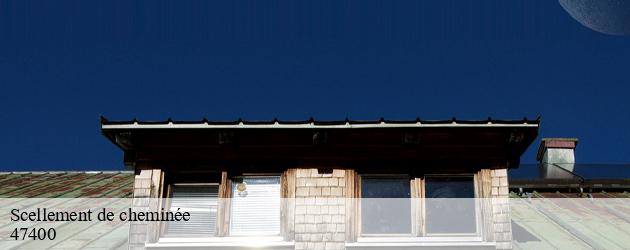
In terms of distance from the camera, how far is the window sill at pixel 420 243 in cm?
1001

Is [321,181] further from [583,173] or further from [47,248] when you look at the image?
[583,173]

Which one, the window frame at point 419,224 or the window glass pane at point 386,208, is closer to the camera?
the window frame at point 419,224

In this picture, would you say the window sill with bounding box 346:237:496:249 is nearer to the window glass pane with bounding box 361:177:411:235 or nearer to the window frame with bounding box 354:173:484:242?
the window frame with bounding box 354:173:484:242

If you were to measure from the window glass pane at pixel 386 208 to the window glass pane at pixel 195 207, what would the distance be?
2743 millimetres

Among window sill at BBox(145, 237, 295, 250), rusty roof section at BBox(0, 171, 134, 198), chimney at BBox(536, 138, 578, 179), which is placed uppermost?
chimney at BBox(536, 138, 578, 179)

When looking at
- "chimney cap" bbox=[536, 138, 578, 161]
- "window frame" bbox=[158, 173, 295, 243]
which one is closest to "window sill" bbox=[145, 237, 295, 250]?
"window frame" bbox=[158, 173, 295, 243]

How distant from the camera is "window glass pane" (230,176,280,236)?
10.3 meters

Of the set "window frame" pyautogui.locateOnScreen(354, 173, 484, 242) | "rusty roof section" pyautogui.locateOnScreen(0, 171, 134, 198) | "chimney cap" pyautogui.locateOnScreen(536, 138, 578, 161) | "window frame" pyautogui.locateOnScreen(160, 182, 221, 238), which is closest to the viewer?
"window frame" pyautogui.locateOnScreen(354, 173, 484, 242)

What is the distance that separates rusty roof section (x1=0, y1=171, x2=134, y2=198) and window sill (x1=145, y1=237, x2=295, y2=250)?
595 cm

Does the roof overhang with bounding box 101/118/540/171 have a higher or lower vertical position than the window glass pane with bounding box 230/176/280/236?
higher

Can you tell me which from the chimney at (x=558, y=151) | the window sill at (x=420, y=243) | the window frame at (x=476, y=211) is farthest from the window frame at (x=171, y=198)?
the chimney at (x=558, y=151)

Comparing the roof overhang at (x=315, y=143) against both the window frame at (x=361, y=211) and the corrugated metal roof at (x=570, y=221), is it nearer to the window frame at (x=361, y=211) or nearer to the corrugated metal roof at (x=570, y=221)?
the window frame at (x=361, y=211)

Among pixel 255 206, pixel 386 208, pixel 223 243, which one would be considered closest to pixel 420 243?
pixel 386 208

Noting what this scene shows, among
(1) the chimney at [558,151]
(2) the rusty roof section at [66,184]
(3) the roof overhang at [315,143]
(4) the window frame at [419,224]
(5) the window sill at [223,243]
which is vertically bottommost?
(5) the window sill at [223,243]
